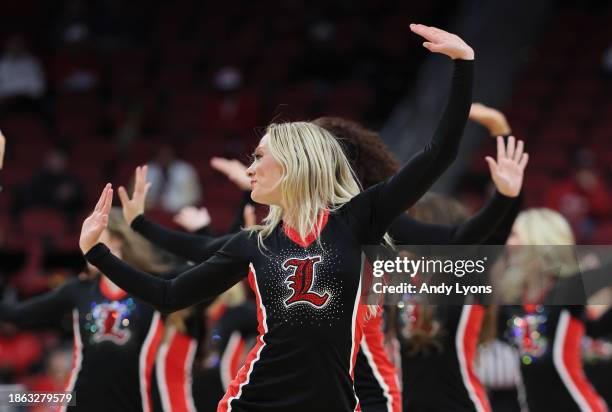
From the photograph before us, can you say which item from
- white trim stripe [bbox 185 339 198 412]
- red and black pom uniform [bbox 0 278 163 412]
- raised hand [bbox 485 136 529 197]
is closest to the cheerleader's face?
raised hand [bbox 485 136 529 197]

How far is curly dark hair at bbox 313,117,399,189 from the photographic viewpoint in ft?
12.2

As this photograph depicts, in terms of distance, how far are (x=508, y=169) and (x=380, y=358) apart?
0.82 m

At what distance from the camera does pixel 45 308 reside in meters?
4.65

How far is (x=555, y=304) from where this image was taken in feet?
15.0

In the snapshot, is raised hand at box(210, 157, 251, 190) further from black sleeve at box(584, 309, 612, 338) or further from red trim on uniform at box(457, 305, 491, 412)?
black sleeve at box(584, 309, 612, 338)

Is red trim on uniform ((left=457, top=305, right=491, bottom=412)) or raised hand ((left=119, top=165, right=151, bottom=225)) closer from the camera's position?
raised hand ((left=119, top=165, right=151, bottom=225))

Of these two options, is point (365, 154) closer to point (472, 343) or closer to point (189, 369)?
point (472, 343)

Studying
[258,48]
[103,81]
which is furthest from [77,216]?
[258,48]

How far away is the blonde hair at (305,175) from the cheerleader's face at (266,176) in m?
0.02

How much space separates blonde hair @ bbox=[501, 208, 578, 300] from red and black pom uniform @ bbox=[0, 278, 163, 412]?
168 centimetres

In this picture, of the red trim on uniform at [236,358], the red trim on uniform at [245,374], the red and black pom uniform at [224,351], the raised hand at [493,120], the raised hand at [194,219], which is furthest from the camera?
the red trim on uniform at [236,358]

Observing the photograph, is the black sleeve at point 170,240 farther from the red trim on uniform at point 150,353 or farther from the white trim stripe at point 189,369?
the white trim stripe at point 189,369

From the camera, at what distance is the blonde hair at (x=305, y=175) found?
2.97m

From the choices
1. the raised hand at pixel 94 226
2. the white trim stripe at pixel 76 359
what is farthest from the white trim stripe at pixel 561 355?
the raised hand at pixel 94 226
